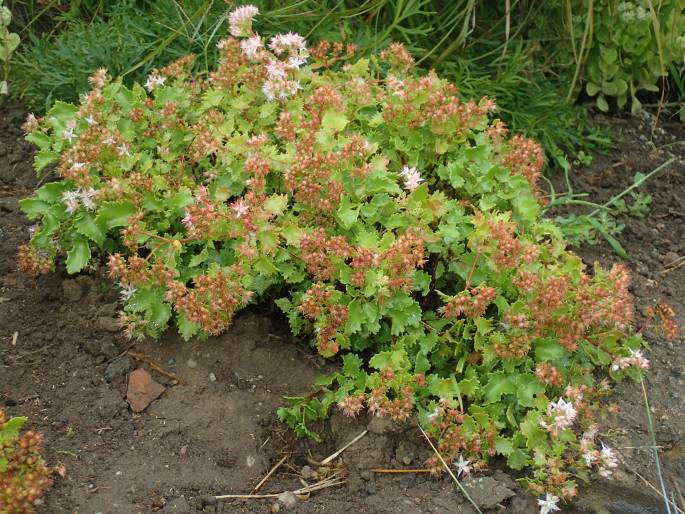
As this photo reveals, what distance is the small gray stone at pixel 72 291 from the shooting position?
2834mm

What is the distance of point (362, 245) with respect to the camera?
7.84ft

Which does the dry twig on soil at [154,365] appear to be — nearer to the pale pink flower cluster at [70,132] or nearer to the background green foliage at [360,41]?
the pale pink flower cluster at [70,132]

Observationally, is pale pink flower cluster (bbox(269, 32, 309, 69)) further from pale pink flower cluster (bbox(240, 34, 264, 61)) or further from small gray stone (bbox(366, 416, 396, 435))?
small gray stone (bbox(366, 416, 396, 435))

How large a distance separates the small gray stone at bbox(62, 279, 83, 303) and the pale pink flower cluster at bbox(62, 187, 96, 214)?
14.1 inches

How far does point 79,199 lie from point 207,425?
83 centimetres

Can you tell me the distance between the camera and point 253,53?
2.71 m

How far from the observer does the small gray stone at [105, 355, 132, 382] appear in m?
2.60

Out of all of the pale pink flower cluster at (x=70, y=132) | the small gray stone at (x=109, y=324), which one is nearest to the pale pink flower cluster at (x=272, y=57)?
the pale pink flower cluster at (x=70, y=132)

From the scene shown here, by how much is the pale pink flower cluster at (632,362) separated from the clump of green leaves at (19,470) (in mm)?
1669

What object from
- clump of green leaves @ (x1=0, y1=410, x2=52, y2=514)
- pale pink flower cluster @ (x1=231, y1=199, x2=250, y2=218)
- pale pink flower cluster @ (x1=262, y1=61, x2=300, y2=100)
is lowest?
clump of green leaves @ (x1=0, y1=410, x2=52, y2=514)

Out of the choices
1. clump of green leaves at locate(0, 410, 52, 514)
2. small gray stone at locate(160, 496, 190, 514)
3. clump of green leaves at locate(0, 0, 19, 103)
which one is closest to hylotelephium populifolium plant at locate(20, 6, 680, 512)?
small gray stone at locate(160, 496, 190, 514)

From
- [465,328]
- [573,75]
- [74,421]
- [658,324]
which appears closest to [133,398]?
[74,421]

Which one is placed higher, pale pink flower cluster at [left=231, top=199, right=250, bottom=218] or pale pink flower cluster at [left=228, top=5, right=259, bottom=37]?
pale pink flower cluster at [left=228, top=5, right=259, bottom=37]

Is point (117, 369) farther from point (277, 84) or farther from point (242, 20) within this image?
point (242, 20)
